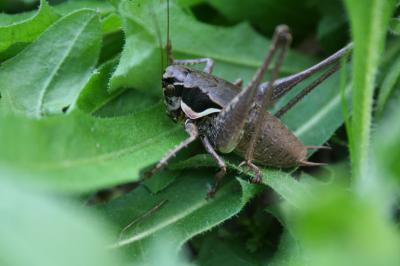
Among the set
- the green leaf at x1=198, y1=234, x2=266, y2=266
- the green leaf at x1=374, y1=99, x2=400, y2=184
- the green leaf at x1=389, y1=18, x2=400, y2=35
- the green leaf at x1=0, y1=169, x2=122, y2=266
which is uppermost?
the green leaf at x1=374, y1=99, x2=400, y2=184

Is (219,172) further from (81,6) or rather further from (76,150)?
(81,6)

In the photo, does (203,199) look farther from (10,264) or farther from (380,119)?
(10,264)

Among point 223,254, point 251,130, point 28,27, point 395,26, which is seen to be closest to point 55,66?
point 28,27

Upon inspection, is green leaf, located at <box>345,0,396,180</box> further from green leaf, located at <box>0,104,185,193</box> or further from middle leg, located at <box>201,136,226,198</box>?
green leaf, located at <box>0,104,185,193</box>

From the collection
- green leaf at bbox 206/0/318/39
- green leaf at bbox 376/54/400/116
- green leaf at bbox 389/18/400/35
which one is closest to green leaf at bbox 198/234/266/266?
green leaf at bbox 376/54/400/116

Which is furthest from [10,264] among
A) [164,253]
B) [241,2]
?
[241,2]

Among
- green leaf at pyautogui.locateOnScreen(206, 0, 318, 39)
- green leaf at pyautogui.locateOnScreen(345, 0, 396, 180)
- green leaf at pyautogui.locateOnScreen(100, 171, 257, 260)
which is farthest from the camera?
green leaf at pyautogui.locateOnScreen(206, 0, 318, 39)

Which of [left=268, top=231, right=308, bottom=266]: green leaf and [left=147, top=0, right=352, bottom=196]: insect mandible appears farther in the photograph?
[left=147, top=0, right=352, bottom=196]: insect mandible
